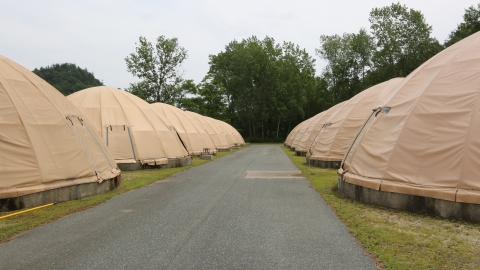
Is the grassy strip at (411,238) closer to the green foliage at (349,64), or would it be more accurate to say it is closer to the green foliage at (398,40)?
the green foliage at (398,40)

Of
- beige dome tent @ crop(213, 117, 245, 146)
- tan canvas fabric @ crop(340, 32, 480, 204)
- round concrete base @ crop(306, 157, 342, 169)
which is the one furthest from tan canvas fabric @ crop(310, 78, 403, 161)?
beige dome tent @ crop(213, 117, 245, 146)

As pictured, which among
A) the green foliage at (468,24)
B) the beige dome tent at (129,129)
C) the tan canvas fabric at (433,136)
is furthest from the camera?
the green foliage at (468,24)

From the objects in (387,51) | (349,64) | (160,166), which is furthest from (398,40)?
(160,166)

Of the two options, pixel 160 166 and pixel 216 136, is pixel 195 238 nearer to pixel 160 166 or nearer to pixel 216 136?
pixel 160 166

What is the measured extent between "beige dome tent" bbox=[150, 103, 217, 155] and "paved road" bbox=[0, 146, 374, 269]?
19.1 meters

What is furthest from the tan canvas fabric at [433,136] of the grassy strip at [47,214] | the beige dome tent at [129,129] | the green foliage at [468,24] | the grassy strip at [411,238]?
the green foliage at [468,24]

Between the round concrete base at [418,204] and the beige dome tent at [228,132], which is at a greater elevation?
the beige dome tent at [228,132]

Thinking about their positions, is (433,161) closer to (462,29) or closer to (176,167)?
(176,167)

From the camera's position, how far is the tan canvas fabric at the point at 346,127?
64.6ft

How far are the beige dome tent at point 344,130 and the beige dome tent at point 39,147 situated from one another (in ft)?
40.0

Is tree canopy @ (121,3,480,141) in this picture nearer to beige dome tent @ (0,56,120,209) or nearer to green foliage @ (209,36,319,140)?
green foliage @ (209,36,319,140)

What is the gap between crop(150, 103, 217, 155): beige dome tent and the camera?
2975 cm

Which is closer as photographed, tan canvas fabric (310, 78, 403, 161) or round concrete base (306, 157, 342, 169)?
round concrete base (306, 157, 342, 169)

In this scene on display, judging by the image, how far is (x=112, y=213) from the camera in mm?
8742
